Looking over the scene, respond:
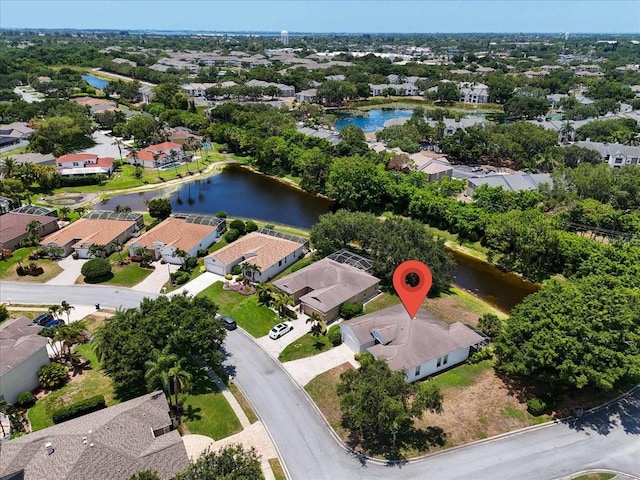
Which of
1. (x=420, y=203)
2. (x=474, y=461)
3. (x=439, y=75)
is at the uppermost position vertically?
(x=439, y=75)

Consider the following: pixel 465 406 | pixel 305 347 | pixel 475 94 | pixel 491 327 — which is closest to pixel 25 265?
pixel 305 347

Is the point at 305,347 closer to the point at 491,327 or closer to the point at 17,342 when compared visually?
the point at 491,327

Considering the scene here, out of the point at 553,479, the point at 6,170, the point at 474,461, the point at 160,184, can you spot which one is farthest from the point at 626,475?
the point at 6,170

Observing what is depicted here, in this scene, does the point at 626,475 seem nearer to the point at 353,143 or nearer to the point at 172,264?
the point at 172,264

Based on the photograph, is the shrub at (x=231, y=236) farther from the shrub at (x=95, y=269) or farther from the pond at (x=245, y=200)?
the shrub at (x=95, y=269)

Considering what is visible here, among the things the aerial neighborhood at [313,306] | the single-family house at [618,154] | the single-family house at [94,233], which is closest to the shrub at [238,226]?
the aerial neighborhood at [313,306]
